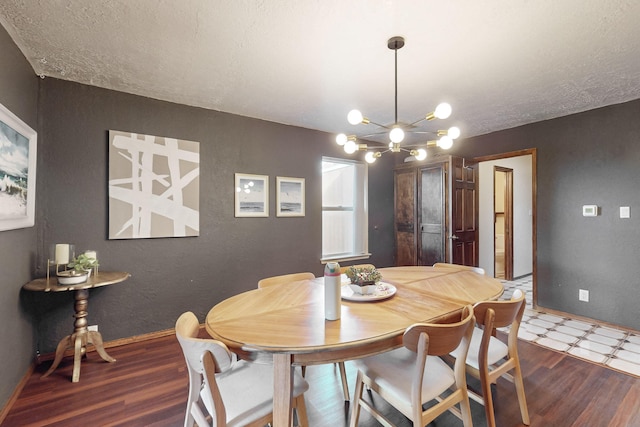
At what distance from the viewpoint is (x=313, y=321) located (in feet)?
4.82

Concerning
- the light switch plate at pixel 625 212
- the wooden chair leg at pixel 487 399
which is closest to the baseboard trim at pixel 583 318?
the light switch plate at pixel 625 212

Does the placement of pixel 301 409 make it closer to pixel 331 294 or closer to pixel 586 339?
pixel 331 294

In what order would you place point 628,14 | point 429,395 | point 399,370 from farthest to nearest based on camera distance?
point 628,14 < point 399,370 < point 429,395

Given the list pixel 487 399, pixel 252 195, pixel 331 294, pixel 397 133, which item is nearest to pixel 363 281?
pixel 331 294

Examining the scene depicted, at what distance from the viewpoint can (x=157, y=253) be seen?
300 cm

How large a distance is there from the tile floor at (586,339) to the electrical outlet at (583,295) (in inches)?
10.3

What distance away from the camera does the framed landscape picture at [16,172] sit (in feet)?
5.92

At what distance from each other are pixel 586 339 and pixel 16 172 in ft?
16.7

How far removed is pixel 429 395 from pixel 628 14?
8.06 feet

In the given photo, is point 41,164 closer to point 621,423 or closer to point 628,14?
point 628,14

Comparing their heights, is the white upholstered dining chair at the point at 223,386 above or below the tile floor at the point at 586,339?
above

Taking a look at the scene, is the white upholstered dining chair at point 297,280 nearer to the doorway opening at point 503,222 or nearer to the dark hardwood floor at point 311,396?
the dark hardwood floor at point 311,396

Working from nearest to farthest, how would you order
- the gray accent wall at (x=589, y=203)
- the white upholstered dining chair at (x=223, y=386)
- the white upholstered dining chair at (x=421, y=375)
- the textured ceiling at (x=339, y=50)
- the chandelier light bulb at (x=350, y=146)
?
the white upholstered dining chair at (x=223, y=386), the white upholstered dining chair at (x=421, y=375), the textured ceiling at (x=339, y=50), the chandelier light bulb at (x=350, y=146), the gray accent wall at (x=589, y=203)

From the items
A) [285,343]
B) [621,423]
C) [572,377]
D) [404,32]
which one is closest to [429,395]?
[285,343]
